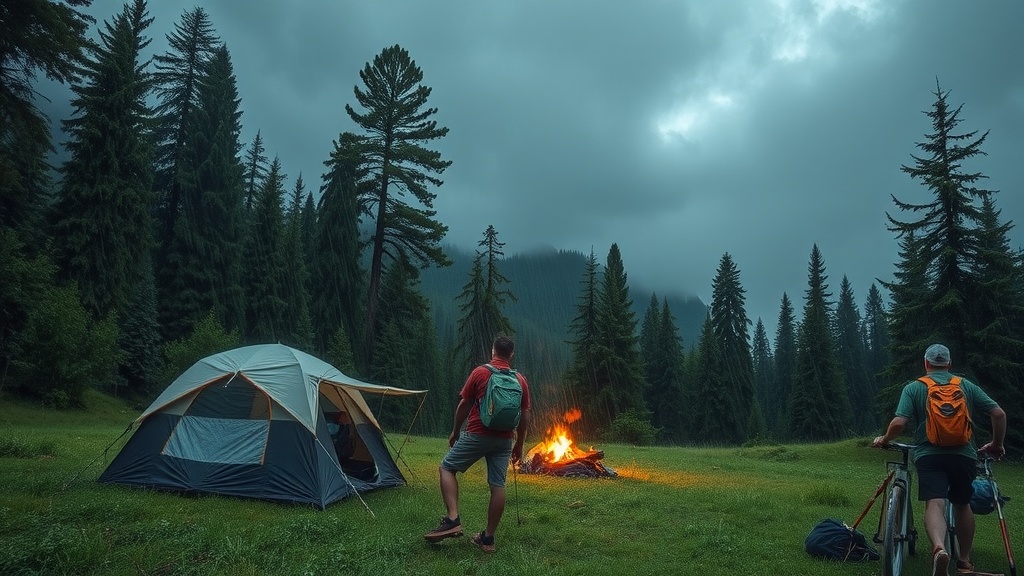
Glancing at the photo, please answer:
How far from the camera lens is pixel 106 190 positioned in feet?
82.6

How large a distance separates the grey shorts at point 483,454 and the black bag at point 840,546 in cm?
316

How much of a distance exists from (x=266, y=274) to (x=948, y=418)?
3644 cm

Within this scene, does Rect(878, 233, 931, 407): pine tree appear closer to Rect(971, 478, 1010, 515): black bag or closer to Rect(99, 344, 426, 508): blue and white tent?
Rect(971, 478, 1010, 515): black bag

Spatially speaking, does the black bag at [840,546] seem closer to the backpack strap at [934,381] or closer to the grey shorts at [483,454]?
the backpack strap at [934,381]

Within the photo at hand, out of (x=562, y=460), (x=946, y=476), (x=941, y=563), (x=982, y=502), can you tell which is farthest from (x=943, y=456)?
(x=562, y=460)

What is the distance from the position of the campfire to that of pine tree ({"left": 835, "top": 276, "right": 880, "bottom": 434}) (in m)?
51.2

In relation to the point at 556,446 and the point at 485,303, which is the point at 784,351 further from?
the point at 556,446

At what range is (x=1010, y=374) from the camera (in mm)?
20125

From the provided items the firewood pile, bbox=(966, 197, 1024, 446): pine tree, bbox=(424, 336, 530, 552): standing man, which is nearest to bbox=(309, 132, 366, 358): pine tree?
the firewood pile

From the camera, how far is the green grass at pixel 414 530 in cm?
473

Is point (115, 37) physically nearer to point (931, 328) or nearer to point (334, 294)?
point (334, 294)

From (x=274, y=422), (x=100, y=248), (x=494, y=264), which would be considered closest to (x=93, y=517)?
(x=274, y=422)

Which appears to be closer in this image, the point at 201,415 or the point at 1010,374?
the point at 201,415

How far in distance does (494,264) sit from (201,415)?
28.5 metres
